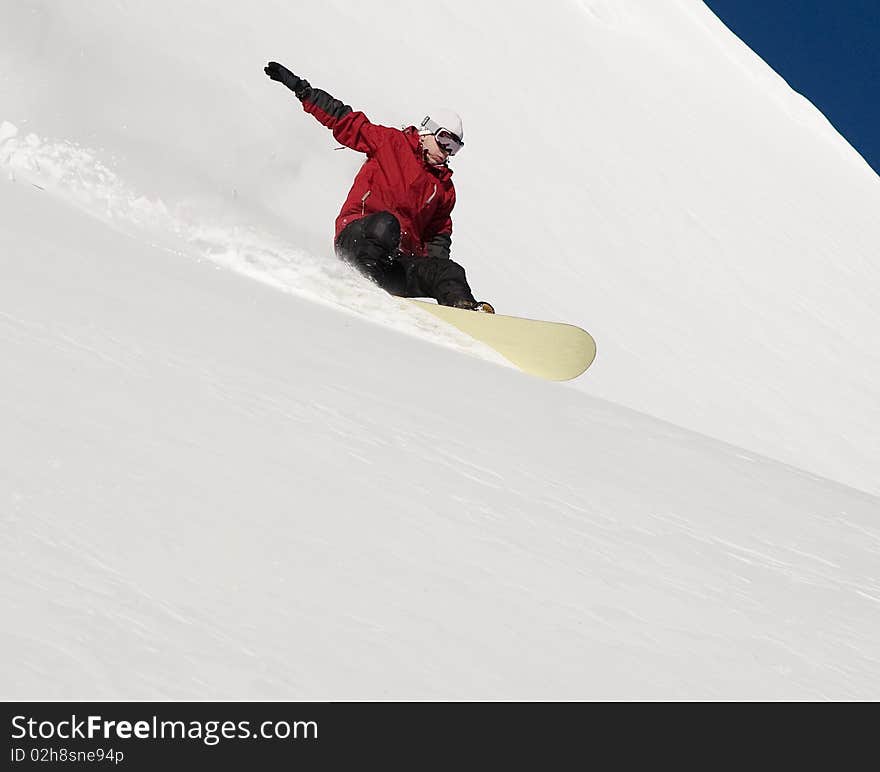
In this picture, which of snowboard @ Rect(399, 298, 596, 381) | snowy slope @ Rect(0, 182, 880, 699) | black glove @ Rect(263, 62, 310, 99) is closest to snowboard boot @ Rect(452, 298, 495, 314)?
snowboard @ Rect(399, 298, 596, 381)

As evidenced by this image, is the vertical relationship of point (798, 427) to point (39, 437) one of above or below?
above

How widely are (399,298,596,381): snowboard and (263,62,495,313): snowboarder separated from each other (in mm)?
654

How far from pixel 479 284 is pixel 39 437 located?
6515 millimetres

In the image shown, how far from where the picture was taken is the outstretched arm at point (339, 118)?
5.95m

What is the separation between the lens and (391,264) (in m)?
5.96

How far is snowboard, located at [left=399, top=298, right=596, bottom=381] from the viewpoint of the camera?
17.0ft

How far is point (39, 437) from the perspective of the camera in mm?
2236

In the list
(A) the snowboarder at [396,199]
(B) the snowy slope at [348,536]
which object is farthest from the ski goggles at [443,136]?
(B) the snowy slope at [348,536]

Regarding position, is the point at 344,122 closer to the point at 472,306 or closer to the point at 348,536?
the point at 472,306

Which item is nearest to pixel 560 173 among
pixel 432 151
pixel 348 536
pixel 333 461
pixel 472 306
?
pixel 432 151

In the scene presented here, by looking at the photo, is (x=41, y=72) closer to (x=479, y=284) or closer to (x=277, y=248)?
(x=479, y=284)

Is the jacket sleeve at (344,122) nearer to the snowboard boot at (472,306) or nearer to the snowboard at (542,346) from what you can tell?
the snowboard boot at (472,306)

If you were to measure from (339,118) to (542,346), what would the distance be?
1.64 meters
